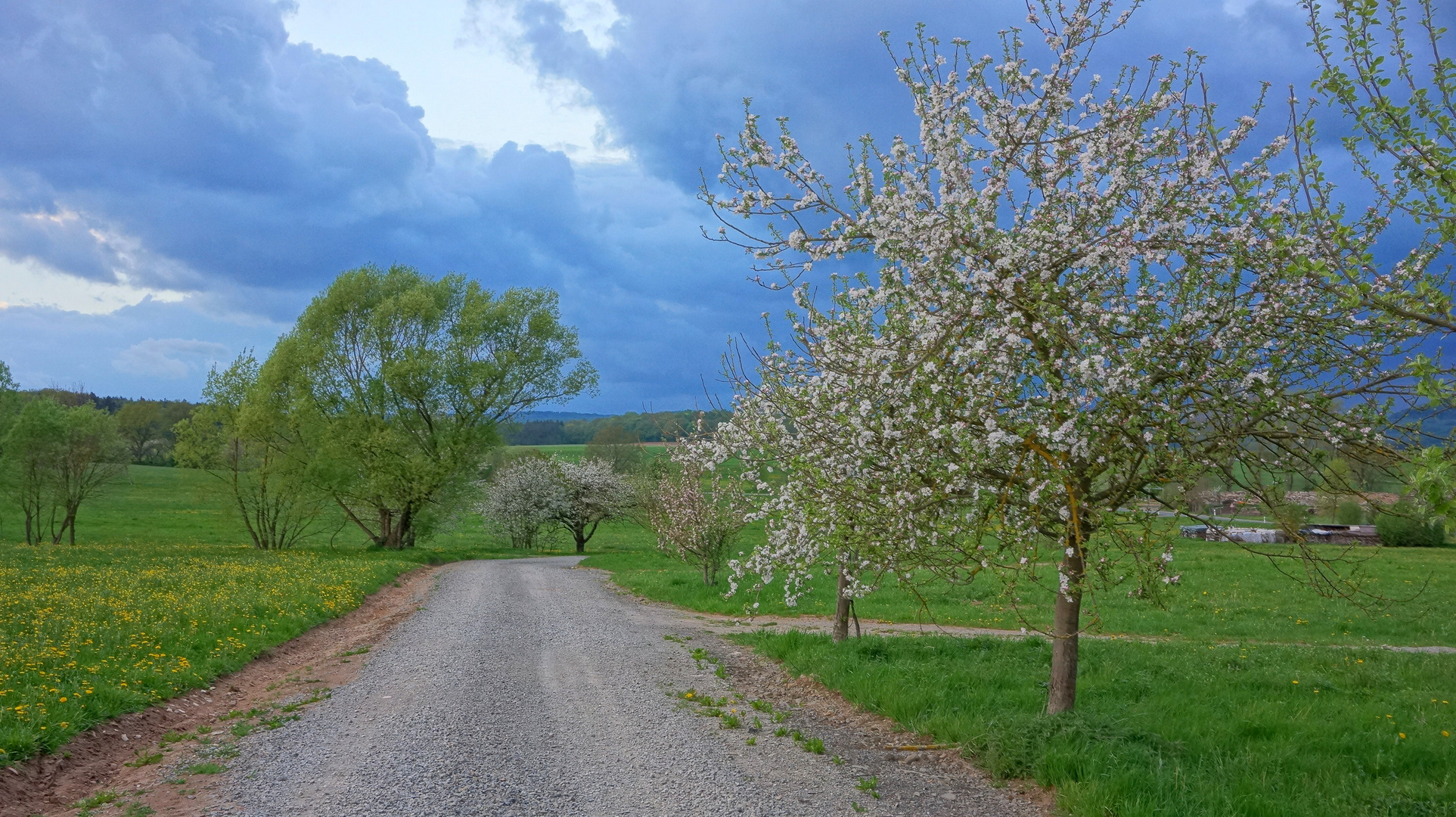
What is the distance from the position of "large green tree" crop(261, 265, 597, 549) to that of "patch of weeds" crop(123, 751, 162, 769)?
29.9 meters

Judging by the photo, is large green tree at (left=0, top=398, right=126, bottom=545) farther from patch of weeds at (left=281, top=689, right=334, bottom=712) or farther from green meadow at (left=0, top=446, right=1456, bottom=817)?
patch of weeds at (left=281, top=689, right=334, bottom=712)

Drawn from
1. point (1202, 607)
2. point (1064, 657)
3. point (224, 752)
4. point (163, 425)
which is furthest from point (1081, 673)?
point (163, 425)

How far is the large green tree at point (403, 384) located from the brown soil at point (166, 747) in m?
23.3

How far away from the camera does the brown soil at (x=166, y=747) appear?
7.00m

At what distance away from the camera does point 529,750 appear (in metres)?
8.28

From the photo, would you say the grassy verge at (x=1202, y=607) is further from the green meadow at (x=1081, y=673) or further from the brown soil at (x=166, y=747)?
the brown soil at (x=166, y=747)

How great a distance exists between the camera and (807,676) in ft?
38.9

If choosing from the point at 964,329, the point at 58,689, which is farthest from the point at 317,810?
the point at 964,329

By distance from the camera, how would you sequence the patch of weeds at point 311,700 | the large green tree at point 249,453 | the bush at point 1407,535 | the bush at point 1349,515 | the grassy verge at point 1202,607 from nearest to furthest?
1. the patch of weeds at point 311,700
2. the grassy verge at point 1202,607
3. the large green tree at point 249,453
4. the bush at point 1407,535
5. the bush at point 1349,515

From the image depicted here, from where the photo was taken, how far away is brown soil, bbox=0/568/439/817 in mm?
6996

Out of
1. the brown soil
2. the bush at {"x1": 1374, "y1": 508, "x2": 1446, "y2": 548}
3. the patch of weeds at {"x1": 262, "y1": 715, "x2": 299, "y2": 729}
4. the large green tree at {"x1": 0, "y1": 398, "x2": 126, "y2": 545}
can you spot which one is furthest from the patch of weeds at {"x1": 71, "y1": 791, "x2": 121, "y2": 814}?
the bush at {"x1": 1374, "y1": 508, "x2": 1446, "y2": 548}

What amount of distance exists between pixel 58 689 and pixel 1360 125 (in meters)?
13.4

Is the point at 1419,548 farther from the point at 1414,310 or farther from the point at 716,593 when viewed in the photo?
the point at 1414,310

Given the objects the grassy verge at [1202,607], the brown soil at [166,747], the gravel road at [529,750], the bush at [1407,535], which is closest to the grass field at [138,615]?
the brown soil at [166,747]
